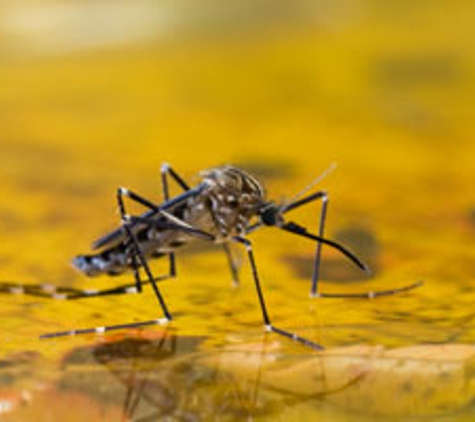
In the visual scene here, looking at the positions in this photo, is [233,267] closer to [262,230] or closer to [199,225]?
[199,225]

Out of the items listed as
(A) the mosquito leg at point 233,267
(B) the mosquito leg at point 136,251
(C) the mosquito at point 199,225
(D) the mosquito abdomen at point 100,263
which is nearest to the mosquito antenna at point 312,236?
(C) the mosquito at point 199,225

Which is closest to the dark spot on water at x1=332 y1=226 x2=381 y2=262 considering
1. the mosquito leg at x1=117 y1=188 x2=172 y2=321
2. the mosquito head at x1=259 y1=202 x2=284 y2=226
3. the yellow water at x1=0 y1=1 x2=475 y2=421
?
the yellow water at x1=0 y1=1 x2=475 y2=421

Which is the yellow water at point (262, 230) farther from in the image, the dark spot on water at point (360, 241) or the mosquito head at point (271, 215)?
the mosquito head at point (271, 215)

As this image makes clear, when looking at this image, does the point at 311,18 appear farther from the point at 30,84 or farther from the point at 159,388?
the point at 159,388

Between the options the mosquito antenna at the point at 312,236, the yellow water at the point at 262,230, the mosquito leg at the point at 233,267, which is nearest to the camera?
the yellow water at the point at 262,230

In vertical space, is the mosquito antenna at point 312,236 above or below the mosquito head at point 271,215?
below

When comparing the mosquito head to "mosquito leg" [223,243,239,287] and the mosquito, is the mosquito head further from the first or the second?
"mosquito leg" [223,243,239,287]
